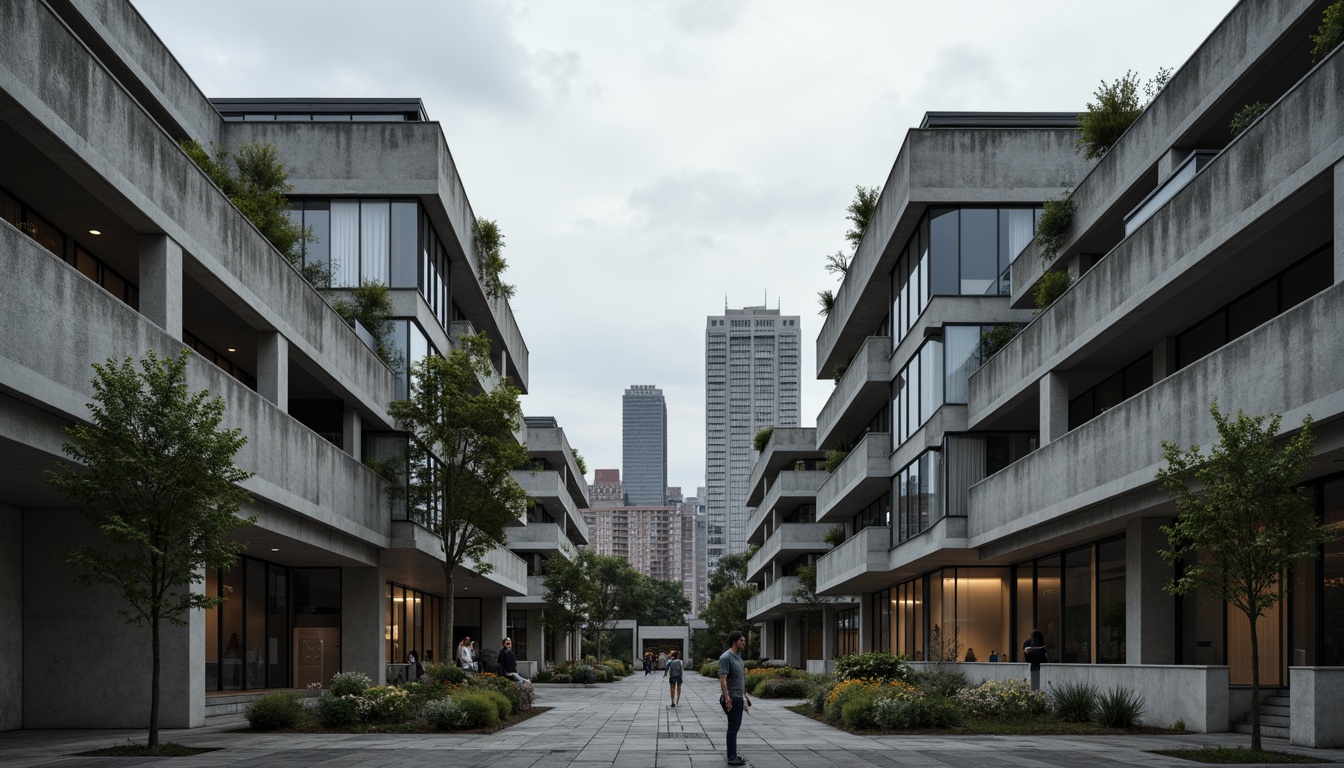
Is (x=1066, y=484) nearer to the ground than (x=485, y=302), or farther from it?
nearer to the ground

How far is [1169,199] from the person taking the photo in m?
22.3

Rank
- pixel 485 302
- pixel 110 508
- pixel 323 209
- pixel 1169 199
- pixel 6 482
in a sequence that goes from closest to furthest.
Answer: pixel 110 508
pixel 6 482
pixel 1169 199
pixel 323 209
pixel 485 302

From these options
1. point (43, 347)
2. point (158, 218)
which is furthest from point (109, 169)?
point (43, 347)

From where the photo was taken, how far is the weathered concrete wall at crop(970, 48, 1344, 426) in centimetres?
1733

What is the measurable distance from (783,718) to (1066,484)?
811cm

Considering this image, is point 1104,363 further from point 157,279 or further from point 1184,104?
point 157,279

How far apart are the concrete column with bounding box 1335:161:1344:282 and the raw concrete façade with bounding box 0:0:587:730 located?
669 inches

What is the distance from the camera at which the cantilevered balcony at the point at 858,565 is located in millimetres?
40625

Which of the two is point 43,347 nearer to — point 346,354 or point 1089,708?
point 346,354

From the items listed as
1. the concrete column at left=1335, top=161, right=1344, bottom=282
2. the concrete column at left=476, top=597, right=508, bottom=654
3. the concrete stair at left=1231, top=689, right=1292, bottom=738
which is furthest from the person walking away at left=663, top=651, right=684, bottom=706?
the concrete column at left=476, top=597, right=508, bottom=654

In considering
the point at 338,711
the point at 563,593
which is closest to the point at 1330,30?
the point at 338,711

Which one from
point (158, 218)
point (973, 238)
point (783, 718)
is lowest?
point (783, 718)

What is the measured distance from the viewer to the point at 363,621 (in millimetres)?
33875

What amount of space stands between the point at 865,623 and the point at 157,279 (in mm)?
38511
